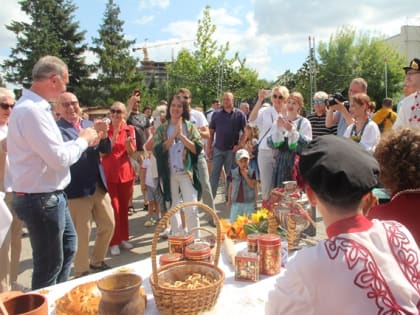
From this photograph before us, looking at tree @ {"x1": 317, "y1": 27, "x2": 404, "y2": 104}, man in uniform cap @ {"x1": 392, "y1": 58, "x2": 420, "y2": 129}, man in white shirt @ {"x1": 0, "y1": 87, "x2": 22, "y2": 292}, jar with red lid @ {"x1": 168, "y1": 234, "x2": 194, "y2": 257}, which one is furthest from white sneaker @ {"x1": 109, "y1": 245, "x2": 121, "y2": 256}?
tree @ {"x1": 317, "y1": 27, "x2": 404, "y2": 104}

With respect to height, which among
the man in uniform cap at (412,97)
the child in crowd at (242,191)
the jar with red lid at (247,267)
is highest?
the man in uniform cap at (412,97)

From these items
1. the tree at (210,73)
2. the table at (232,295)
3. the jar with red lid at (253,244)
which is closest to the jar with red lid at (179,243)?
the table at (232,295)

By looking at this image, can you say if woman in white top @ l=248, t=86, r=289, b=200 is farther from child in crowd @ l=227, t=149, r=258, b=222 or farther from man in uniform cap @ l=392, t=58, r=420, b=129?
man in uniform cap @ l=392, t=58, r=420, b=129

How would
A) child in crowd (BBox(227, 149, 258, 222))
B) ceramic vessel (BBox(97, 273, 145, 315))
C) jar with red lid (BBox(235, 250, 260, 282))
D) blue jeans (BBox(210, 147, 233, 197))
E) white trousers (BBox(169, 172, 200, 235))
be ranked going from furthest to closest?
1. blue jeans (BBox(210, 147, 233, 197))
2. child in crowd (BBox(227, 149, 258, 222))
3. white trousers (BBox(169, 172, 200, 235))
4. jar with red lid (BBox(235, 250, 260, 282))
5. ceramic vessel (BBox(97, 273, 145, 315))

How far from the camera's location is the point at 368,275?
96cm

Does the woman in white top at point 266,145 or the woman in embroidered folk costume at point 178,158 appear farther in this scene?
the woman in white top at point 266,145

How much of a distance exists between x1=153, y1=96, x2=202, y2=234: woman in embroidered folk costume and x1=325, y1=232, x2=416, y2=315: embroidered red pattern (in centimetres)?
297

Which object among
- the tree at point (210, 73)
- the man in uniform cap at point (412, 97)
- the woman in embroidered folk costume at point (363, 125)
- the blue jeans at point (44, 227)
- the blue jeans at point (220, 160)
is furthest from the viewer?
the tree at point (210, 73)

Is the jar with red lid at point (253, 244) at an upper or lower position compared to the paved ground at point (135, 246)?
upper

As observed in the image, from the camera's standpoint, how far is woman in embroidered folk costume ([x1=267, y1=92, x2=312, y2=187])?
13.7 ft

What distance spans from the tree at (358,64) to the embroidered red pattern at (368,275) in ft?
100

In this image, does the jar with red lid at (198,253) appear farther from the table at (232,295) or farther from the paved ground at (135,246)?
the paved ground at (135,246)

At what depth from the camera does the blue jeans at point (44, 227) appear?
2.29 m

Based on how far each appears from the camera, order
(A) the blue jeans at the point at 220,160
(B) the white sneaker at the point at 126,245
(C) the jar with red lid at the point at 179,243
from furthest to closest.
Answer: (A) the blue jeans at the point at 220,160
(B) the white sneaker at the point at 126,245
(C) the jar with red lid at the point at 179,243
